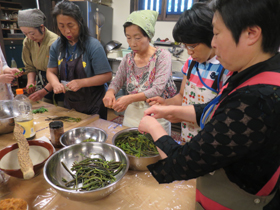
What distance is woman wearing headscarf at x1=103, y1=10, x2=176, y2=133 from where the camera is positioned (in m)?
1.67

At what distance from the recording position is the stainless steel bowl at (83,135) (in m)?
1.47

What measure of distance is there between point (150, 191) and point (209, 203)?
0.35 m

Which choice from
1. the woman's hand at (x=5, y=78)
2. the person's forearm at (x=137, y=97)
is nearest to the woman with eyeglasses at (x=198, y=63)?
the person's forearm at (x=137, y=97)

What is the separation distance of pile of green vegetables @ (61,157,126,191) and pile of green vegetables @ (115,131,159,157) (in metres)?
0.16

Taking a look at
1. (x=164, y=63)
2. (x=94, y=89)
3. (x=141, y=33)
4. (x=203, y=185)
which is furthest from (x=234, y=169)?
(x=94, y=89)

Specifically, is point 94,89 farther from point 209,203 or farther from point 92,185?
point 209,203

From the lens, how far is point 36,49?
8.59ft

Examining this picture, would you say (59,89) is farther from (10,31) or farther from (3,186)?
(10,31)

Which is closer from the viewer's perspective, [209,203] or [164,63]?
[209,203]

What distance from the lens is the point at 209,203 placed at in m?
0.78

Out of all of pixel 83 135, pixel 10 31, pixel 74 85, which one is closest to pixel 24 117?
pixel 83 135

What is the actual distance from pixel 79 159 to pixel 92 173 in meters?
0.22

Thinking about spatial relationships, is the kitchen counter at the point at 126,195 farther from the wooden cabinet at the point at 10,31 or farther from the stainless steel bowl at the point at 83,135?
the wooden cabinet at the point at 10,31

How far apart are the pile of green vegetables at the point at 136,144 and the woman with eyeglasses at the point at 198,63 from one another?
35cm
